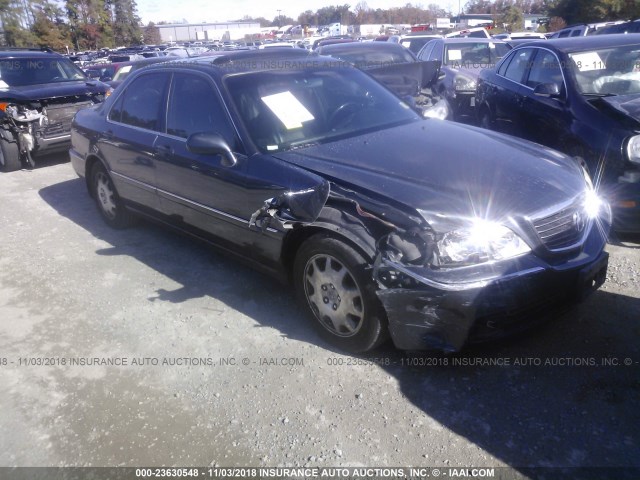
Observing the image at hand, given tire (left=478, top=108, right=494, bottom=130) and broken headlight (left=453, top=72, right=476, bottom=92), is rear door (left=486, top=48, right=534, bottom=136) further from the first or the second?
broken headlight (left=453, top=72, right=476, bottom=92)

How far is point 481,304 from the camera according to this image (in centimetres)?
272

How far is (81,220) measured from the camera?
20.4 ft

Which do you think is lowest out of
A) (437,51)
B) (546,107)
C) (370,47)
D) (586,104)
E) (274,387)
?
(274,387)

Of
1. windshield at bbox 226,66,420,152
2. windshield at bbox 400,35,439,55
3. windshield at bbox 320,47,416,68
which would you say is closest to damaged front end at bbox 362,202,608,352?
windshield at bbox 226,66,420,152

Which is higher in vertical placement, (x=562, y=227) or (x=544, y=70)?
(x=544, y=70)

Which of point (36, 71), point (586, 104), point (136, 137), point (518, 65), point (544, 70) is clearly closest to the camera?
point (136, 137)

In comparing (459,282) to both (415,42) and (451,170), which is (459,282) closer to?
(451,170)

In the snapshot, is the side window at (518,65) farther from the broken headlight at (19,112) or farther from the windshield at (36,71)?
the windshield at (36,71)

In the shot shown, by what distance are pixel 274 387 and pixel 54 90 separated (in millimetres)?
7774

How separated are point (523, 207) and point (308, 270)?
1324 millimetres

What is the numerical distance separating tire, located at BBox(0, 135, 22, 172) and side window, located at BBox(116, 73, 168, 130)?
4240 mm

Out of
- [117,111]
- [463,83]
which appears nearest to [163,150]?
[117,111]

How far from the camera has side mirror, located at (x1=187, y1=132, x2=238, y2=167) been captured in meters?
3.63

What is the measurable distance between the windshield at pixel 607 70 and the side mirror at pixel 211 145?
361 cm
